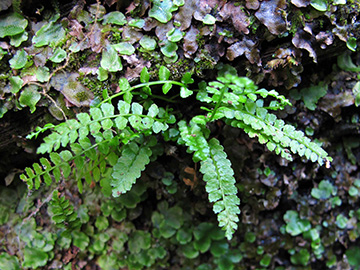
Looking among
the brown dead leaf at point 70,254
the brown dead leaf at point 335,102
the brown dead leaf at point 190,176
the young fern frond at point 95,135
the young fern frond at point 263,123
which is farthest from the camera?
the brown dead leaf at point 70,254

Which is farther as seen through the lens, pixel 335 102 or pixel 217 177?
pixel 335 102

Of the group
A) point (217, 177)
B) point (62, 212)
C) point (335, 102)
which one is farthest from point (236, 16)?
point (62, 212)

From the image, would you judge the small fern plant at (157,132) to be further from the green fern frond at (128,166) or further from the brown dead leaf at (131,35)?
the brown dead leaf at (131,35)

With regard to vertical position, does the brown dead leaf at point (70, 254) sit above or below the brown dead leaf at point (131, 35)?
below

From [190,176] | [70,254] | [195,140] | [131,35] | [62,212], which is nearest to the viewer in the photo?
[195,140]

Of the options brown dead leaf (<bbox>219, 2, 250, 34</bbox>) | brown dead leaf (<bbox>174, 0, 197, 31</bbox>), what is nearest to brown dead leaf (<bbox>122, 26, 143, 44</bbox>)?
brown dead leaf (<bbox>174, 0, 197, 31</bbox>)

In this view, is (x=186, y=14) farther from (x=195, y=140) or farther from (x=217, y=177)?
(x=217, y=177)

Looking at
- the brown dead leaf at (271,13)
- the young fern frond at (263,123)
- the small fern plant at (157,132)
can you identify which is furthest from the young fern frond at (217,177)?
the brown dead leaf at (271,13)

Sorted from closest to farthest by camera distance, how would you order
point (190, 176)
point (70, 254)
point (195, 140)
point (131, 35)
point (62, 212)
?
1. point (195, 140)
2. point (131, 35)
3. point (62, 212)
4. point (190, 176)
5. point (70, 254)
